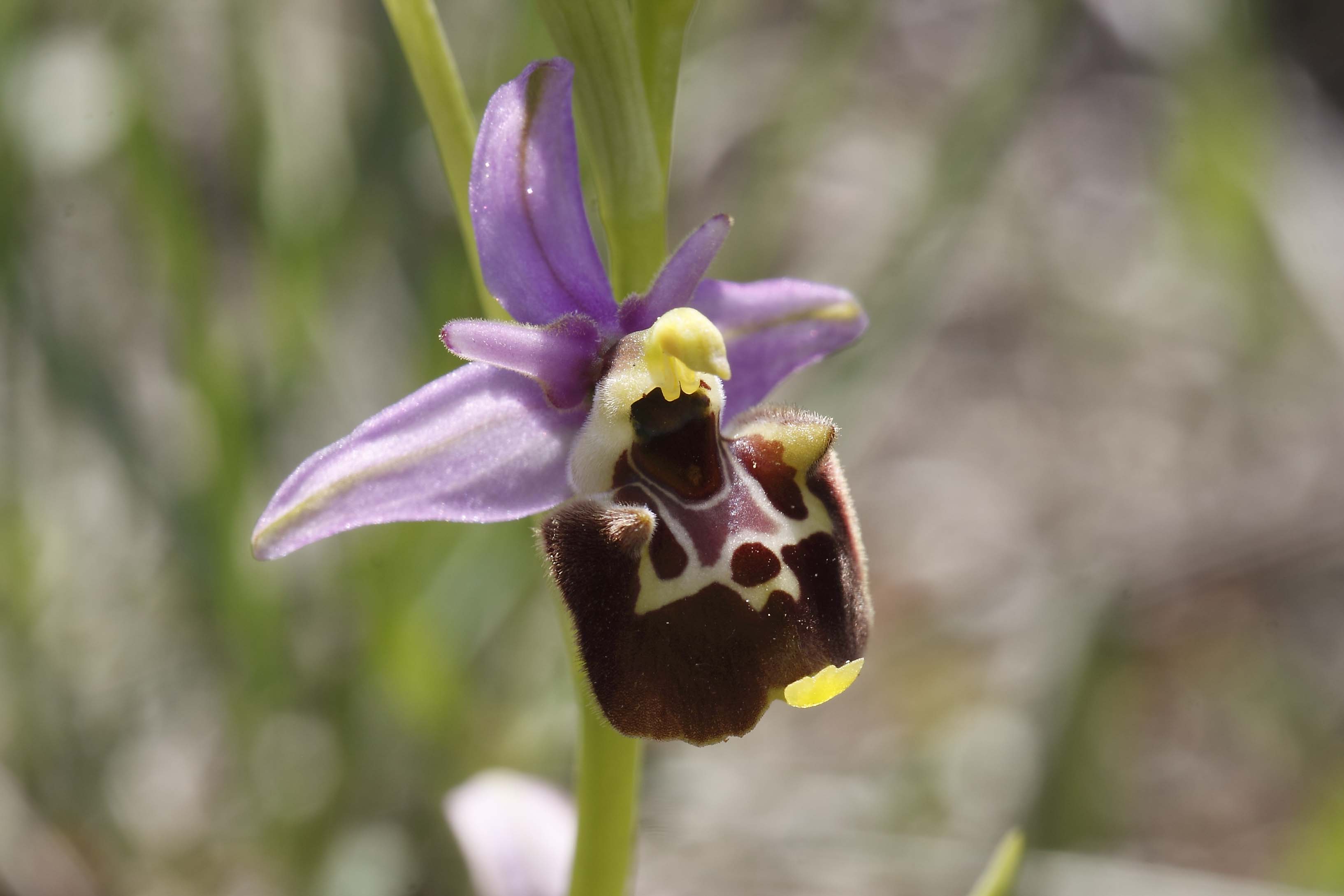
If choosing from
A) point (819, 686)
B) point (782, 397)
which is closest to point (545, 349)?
point (819, 686)

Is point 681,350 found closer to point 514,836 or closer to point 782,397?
point 514,836

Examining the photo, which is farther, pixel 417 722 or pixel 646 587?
pixel 417 722

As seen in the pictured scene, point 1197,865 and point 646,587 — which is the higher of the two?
point 646,587

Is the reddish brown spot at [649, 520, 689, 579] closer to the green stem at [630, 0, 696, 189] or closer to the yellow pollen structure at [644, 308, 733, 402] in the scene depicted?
the yellow pollen structure at [644, 308, 733, 402]

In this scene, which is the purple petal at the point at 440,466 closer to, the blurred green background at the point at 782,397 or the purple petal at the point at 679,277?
the purple petal at the point at 679,277

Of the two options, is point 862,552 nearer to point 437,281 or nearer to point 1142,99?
point 437,281

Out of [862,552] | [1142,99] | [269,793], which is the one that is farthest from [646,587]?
[1142,99]
